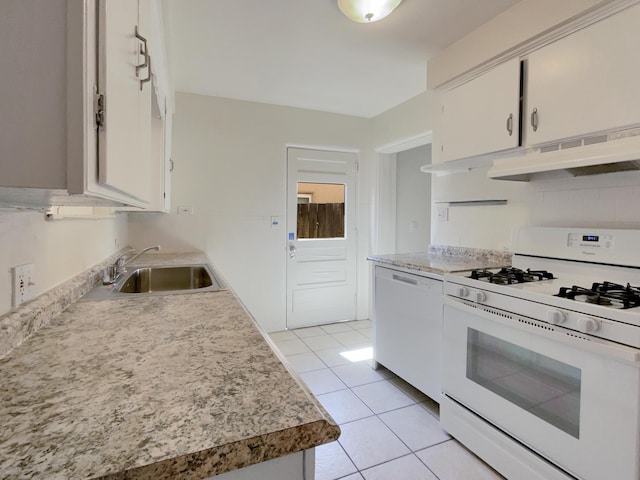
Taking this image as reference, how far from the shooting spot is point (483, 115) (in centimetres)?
199

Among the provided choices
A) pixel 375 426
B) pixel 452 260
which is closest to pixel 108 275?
pixel 375 426

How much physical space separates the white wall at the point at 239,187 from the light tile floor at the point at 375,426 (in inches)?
36.2

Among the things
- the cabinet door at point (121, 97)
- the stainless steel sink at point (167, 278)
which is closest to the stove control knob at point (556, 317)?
the cabinet door at point (121, 97)

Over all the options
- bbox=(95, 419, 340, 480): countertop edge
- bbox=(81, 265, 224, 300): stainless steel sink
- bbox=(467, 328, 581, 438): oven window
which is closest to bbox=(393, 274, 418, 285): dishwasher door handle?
bbox=(467, 328, 581, 438): oven window

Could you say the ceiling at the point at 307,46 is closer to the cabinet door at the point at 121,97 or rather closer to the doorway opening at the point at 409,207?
the doorway opening at the point at 409,207

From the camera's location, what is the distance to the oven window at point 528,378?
49.2 inches

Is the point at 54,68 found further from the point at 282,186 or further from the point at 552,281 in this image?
the point at 282,186

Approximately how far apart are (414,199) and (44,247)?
3757 millimetres

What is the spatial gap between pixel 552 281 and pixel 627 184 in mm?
592

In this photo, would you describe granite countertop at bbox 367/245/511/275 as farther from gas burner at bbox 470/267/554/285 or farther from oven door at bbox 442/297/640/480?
oven door at bbox 442/297/640/480

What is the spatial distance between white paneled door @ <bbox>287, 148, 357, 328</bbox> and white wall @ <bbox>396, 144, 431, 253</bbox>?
0.73 m

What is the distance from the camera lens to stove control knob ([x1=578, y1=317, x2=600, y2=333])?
1.12m

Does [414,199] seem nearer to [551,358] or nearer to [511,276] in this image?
[511,276]

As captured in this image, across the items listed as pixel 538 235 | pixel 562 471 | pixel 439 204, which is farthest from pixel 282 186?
pixel 562 471
